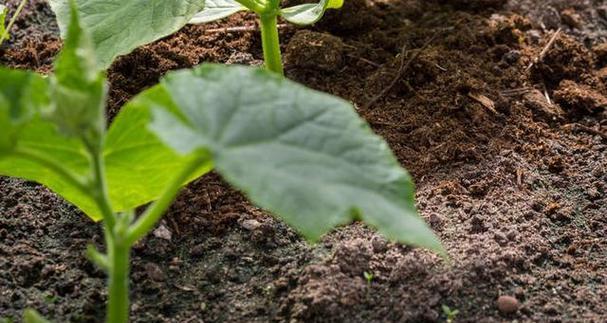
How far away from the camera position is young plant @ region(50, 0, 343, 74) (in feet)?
6.65

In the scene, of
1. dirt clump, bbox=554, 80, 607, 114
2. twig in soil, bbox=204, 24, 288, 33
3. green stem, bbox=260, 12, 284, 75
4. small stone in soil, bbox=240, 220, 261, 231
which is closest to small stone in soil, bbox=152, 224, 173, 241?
small stone in soil, bbox=240, 220, 261, 231

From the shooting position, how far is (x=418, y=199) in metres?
2.03

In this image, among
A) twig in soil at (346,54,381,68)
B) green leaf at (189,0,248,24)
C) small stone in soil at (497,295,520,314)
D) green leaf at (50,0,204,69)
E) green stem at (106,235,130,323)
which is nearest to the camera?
green stem at (106,235,130,323)

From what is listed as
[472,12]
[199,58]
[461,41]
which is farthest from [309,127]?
[472,12]

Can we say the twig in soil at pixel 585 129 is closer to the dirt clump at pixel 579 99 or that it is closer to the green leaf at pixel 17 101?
the dirt clump at pixel 579 99

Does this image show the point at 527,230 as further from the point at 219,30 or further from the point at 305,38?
the point at 219,30

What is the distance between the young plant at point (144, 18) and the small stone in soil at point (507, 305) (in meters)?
0.75

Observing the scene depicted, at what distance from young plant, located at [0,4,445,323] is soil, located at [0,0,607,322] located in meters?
0.40

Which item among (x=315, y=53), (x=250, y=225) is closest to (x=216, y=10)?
(x=315, y=53)

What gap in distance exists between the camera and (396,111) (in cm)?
229

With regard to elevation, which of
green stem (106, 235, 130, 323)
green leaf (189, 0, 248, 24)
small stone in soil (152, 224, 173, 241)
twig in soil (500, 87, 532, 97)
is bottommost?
Result: green stem (106, 235, 130, 323)

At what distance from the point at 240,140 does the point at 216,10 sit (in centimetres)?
100

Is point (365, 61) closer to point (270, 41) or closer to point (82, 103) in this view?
point (270, 41)

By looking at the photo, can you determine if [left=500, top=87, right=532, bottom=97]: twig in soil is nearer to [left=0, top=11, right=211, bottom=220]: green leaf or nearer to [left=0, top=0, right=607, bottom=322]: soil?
[left=0, top=0, right=607, bottom=322]: soil
